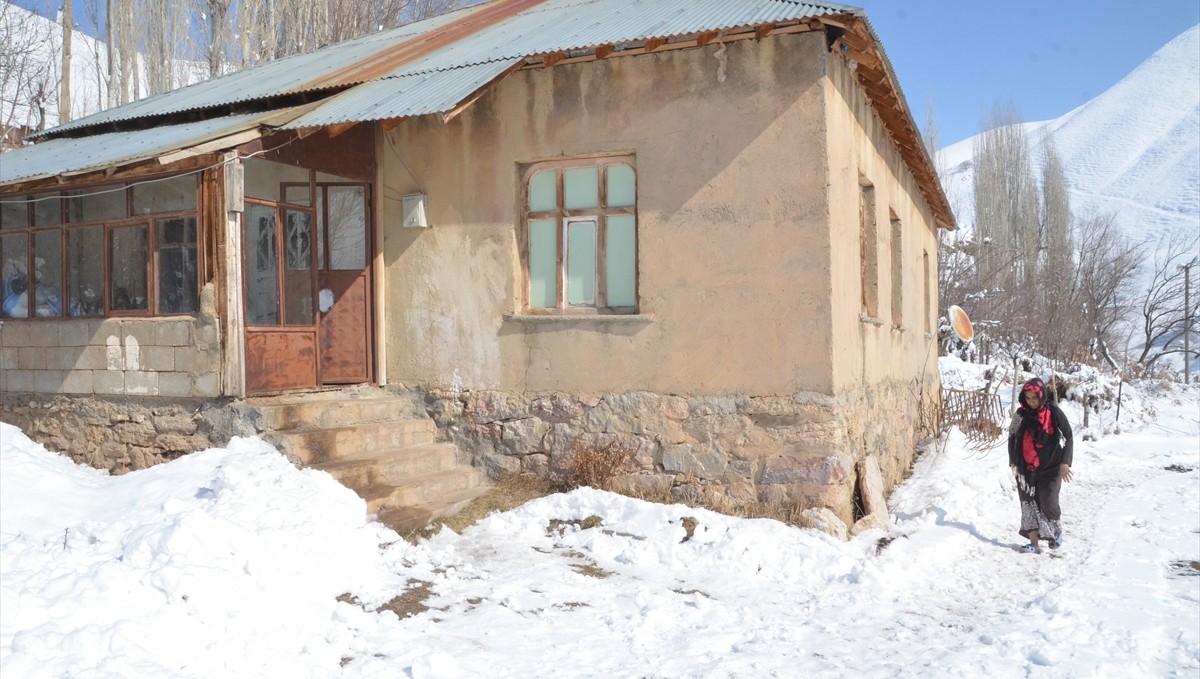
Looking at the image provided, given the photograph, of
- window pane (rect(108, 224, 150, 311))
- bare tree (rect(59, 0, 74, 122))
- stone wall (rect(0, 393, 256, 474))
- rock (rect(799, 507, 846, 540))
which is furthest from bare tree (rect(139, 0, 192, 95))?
rock (rect(799, 507, 846, 540))

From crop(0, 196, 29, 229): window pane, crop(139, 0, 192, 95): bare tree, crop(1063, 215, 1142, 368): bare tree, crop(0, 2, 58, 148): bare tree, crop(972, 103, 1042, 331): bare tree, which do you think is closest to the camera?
crop(0, 196, 29, 229): window pane

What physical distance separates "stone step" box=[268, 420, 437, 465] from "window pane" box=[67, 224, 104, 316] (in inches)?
108

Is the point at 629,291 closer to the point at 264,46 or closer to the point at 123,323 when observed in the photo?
the point at 123,323

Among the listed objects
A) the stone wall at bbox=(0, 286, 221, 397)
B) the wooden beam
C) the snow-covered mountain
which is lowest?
the stone wall at bbox=(0, 286, 221, 397)

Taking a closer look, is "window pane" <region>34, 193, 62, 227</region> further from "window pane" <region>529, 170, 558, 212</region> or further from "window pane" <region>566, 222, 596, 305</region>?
"window pane" <region>566, 222, 596, 305</region>

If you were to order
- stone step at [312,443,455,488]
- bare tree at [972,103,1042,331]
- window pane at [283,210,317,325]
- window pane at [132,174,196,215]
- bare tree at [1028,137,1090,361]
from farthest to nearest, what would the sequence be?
1. bare tree at [972,103,1042,331]
2. bare tree at [1028,137,1090,361]
3. window pane at [283,210,317,325]
4. window pane at [132,174,196,215]
5. stone step at [312,443,455,488]

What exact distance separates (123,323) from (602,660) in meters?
5.97

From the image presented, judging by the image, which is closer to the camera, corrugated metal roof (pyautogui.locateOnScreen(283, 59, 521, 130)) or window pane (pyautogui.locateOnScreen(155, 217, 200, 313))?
corrugated metal roof (pyautogui.locateOnScreen(283, 59, 521, 130))

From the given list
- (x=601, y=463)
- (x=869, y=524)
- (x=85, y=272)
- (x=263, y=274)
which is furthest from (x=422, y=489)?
(x=85, y=272)

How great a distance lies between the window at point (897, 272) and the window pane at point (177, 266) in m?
8.34

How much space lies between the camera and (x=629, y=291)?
848cm

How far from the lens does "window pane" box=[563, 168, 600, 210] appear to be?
859 centimetres

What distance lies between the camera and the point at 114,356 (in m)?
8.62

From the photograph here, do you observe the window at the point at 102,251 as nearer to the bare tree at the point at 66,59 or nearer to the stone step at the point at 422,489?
the stone step at the point at 422,489
